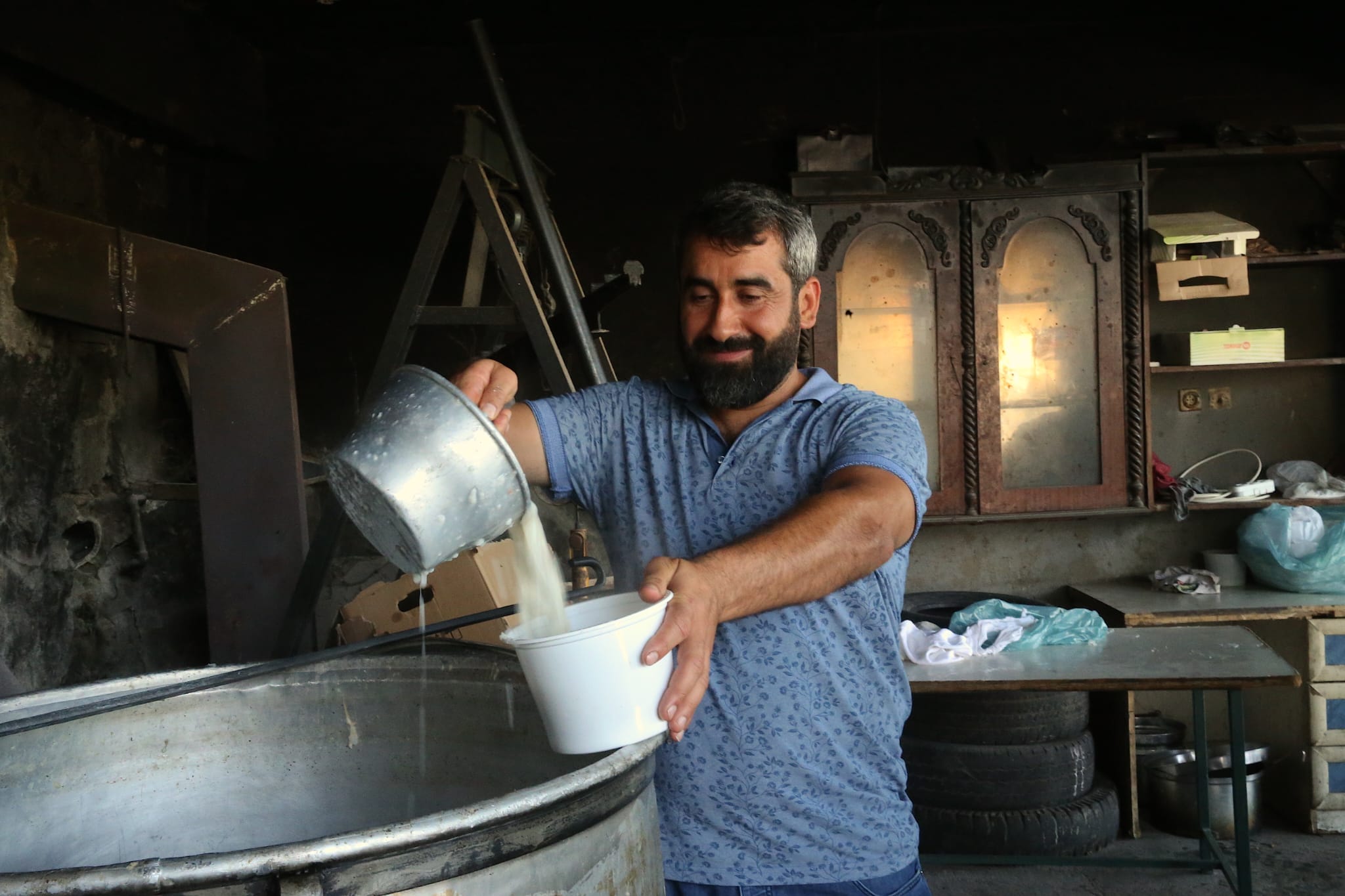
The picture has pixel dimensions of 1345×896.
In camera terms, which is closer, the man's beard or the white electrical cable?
the man's beard

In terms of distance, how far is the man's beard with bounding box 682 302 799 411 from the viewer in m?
1.63

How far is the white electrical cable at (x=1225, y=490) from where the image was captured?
409 centimetres

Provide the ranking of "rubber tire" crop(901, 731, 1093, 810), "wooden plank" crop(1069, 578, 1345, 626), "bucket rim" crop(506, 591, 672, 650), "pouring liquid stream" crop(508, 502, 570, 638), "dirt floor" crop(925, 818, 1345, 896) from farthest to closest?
"wooden plank" crop(1069, 578, 1345, 626), "rubber tire" crop(901, 731, 1093, 810), "dirt floor" crop(925, 818, 1345, 896), "pouring liquid stream" crop(508, 502, 570, 638), "bucket rim" crop(506, 591, 672, 650)

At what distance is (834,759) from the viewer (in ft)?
4.94

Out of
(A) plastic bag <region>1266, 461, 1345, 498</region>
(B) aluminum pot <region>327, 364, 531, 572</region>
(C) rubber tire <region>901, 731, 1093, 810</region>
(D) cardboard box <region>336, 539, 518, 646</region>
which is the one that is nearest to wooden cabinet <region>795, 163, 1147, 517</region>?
(A) plastic bag <region>1266, 461, 1345, 498</region>

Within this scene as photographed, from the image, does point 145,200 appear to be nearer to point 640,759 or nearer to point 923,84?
point 923,84

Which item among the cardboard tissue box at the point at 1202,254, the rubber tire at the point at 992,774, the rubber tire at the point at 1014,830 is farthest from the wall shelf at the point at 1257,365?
the rubber tire at the point at 1014,830

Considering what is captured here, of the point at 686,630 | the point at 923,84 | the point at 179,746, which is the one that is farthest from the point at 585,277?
the point at 686,630

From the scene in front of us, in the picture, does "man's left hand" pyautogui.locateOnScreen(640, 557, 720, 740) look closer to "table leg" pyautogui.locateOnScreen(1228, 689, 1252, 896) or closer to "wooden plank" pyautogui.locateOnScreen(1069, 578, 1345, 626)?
"table leg" pyautogui.locateOnScreen(1228, 689, 1252, 896)

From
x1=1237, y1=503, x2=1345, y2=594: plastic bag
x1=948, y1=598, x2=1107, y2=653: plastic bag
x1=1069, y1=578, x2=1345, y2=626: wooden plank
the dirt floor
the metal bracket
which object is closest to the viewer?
the metal bracket

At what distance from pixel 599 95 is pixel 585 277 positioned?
0.77m

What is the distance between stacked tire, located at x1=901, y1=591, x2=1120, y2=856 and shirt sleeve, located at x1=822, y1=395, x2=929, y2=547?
2105mm

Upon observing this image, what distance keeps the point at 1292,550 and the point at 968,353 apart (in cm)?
141

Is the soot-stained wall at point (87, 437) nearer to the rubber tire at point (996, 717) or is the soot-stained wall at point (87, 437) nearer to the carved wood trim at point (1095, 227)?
the rubber tire at point (996, 717)
